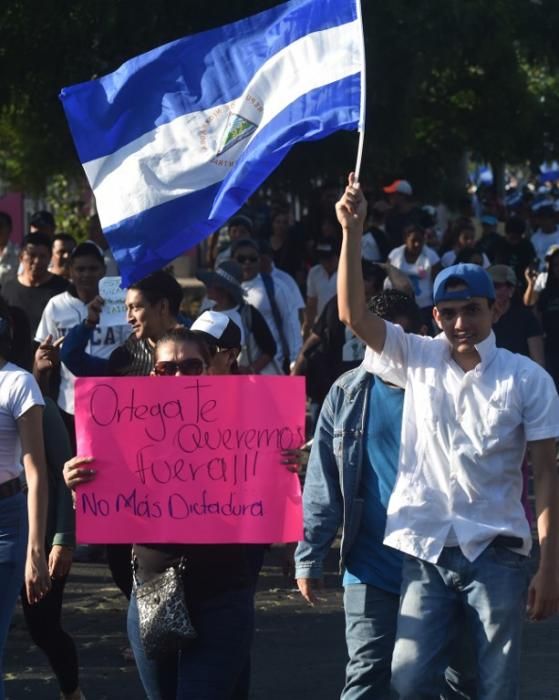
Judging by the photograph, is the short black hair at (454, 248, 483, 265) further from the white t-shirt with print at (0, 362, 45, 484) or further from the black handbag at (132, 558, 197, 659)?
the black handbag at (132, 558, 197, 659)

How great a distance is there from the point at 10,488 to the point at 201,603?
1008mm

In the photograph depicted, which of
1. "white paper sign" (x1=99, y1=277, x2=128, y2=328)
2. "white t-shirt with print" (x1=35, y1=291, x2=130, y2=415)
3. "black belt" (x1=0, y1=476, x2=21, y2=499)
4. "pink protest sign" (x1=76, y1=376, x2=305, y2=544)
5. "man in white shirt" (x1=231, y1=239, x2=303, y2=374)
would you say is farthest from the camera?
"man in white shirt" (x1=231, y1=239, x2=303, y2=374)

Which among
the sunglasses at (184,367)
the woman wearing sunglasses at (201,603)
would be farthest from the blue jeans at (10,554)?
the sunglasses at (184,367)

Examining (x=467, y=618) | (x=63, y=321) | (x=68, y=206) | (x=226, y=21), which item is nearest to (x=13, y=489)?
(x=467, y=618)

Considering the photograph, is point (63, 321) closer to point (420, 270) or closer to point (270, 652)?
point (270, 652)

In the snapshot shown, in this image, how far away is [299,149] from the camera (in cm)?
1648

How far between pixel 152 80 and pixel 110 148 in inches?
12.2

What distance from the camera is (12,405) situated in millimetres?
5613

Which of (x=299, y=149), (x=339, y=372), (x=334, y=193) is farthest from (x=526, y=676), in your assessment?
(x=334, y=193)

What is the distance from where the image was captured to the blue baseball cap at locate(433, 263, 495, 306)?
199 inches

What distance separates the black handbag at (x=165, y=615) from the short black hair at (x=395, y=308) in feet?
4.07

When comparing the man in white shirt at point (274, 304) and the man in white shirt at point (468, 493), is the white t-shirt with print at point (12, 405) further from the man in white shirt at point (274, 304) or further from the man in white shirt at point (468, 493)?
the man in white shirt at point (274, 304)

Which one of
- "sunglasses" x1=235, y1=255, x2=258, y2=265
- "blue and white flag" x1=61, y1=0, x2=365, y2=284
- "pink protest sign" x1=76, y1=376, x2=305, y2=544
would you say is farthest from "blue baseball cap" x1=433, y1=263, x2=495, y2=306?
"sunglasses" x1=235, y1=255, x2=258, y2=265

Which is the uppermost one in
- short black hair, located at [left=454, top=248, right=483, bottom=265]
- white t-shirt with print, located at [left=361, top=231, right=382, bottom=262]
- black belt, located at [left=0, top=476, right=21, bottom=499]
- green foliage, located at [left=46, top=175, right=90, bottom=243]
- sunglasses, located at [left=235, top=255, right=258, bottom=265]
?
green foliage, located at [left=46, top=175, right=90, bottom=243]
